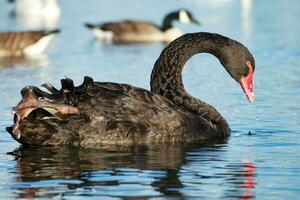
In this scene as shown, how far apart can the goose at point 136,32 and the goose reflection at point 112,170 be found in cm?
1836

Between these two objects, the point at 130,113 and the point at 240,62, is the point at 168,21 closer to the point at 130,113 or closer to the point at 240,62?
the point at 240,62

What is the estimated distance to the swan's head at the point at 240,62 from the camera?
12.0m

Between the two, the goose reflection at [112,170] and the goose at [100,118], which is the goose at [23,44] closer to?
the goose at [100,118]

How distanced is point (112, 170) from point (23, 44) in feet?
51.3

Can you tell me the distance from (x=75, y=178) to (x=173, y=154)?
1681 millimetres

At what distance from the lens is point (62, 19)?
36.5 meters

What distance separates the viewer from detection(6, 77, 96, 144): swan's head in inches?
403

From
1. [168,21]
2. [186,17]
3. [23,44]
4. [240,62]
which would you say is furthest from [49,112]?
[186,17]

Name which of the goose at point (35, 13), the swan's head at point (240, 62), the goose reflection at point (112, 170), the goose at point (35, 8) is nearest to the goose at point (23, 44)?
the goose at point (35, 13)

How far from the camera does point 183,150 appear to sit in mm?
10688

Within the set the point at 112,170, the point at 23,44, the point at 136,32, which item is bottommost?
the point at 112,170

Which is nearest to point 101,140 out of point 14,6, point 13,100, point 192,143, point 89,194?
point 192,143

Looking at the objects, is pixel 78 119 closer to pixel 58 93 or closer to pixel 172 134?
pixel 58 93

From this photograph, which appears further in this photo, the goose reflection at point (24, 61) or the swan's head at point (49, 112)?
the goose reflection at point (24, 61)
